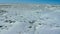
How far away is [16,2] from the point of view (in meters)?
3.48

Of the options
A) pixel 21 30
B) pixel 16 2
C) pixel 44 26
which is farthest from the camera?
pixel 16 2

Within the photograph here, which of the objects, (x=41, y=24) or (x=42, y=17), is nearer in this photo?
(x=41, y=24)

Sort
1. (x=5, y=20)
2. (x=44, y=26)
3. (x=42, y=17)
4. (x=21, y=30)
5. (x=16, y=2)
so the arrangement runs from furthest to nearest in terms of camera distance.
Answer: (x=16, y=2) < (x=42, y=17) < (x=5, y=20) < (x=44, y=26) < (x=21, y=30)

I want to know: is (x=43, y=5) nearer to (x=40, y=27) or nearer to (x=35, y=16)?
(x=35, y=16)

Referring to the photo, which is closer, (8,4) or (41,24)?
(41,24)

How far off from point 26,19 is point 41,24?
277mm

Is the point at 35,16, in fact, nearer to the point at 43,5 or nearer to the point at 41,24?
the point at 41,24

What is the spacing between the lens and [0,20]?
2248 mm

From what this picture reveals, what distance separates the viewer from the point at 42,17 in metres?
2.41

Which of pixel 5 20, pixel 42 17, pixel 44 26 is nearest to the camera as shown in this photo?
pixel 44 26

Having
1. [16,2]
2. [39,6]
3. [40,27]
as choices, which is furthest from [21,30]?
[16,2]

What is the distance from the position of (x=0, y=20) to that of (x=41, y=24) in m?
0.63

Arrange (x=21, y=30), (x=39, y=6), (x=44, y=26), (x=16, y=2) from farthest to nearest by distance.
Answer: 1. (x=16, y=2)
2. (x=39, y=6)
3. (x=44, y=26)
4. (x=21, y=30)

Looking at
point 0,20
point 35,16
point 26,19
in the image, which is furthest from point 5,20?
point 35,16
